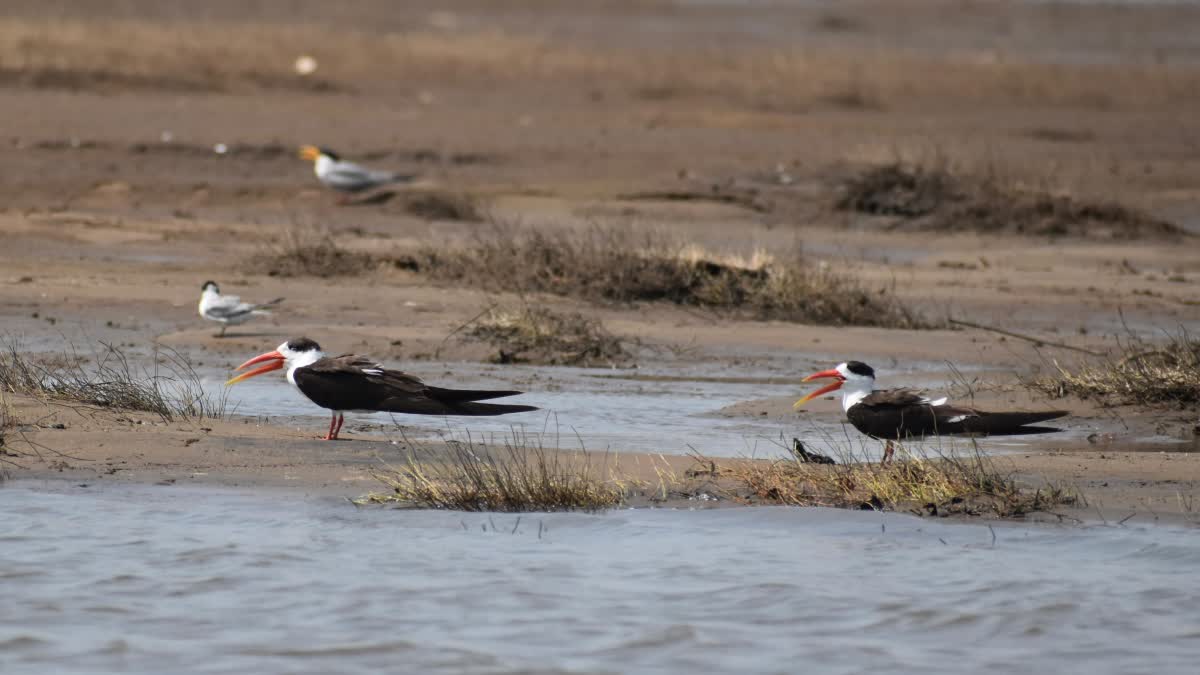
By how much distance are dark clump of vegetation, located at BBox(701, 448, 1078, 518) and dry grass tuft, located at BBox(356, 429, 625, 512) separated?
0.73 m

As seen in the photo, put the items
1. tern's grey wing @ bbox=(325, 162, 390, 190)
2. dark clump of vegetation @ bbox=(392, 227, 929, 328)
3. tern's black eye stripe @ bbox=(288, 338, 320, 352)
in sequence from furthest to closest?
tern's grey wing @ bbox=(325, 162, 390, 190) < dark clump of vegetation @ bbox=(392, 227, 929, 328) < tern's black eye stripe @ bbox=(288, 338, 320, 352)

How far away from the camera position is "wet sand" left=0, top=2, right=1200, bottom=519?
10.2 metres

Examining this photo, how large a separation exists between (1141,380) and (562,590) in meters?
4.96

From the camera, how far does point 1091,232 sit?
2081cm

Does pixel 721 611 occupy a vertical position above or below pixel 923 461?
below

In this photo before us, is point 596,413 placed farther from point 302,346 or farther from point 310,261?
point 310,261

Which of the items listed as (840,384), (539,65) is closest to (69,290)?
(840,384)

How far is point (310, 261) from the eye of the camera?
52.6ft

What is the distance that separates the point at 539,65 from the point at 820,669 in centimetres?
2838

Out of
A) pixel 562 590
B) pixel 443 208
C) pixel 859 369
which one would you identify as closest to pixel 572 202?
pixel 443 208

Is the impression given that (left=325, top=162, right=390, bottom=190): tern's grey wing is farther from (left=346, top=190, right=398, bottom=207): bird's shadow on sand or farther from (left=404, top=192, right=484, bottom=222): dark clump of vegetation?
(left=404, top=192, right=484, bottom=222): dark clump of vegetation

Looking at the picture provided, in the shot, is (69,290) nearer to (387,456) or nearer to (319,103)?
(387,456)

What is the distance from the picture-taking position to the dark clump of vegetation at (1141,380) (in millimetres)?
10625

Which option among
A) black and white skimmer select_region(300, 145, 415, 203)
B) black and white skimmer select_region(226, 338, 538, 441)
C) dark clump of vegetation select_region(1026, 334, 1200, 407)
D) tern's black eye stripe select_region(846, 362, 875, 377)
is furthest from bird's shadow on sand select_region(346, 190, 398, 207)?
tern's black eye stripe select_region(846, 362, 875, 377)
